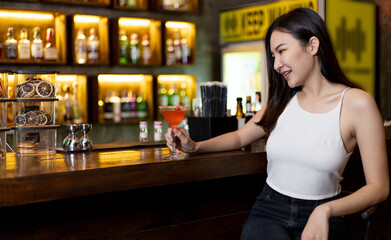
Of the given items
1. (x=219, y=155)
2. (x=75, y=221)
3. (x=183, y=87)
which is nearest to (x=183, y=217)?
(x=219, y=155)

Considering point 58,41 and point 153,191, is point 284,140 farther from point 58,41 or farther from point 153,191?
point 58,41

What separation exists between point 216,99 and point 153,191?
2.01 ft

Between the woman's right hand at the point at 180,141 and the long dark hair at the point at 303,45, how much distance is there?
31 cm

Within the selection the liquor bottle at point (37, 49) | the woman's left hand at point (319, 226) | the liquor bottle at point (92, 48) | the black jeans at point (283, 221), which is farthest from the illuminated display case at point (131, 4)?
the woman's left hand at point (319, 226)

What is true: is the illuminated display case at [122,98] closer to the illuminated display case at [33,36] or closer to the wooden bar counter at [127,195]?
the illuminated display case at [33,36]

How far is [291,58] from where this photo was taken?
171 centimetres

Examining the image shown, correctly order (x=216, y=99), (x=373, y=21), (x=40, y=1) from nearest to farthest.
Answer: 1. (x=216, y=99)
2. (x=40, y=1)
3. (x=373, y=21)

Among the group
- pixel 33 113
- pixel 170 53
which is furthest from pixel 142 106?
pixel 33 113

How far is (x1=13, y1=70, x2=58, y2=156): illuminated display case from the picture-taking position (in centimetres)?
208

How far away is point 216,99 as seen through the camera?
242cm

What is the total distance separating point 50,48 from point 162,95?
1.21m

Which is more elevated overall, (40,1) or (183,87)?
(40,1)

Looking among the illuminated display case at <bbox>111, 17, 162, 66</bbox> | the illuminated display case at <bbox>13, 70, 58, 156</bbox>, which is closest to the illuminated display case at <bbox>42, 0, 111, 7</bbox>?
the illuminated display case at <bbox>111, 17, 162, 66</bbox>

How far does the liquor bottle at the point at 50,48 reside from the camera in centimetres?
417
